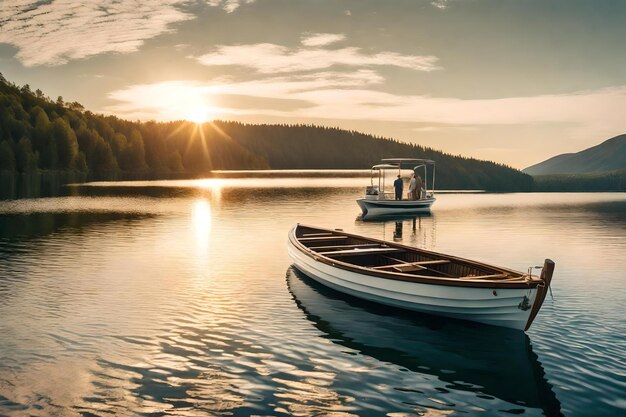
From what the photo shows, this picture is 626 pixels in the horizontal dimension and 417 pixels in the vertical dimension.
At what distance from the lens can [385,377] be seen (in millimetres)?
15516

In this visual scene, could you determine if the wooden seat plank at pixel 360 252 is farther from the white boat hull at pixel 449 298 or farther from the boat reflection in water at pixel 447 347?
the boat reflection in water at pixel 447 347

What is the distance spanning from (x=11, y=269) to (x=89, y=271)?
4.37m

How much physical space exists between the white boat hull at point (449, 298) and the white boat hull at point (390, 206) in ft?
148

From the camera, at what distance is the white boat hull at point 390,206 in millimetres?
68938

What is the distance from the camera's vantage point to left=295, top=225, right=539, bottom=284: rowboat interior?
829 inches

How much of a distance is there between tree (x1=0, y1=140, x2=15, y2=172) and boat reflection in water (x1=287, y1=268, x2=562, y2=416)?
506 ft

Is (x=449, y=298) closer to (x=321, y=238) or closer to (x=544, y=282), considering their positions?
(x=544, y=282)

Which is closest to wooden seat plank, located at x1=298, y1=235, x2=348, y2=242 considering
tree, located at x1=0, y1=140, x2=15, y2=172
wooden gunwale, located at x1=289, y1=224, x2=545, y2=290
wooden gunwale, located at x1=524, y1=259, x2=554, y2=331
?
wooden gunwale, located at x1=289, y1=224, x2=545, y2=290

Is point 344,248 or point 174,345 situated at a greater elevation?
point 344,248

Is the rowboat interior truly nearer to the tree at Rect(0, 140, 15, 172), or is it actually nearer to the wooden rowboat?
the wooden rowboat

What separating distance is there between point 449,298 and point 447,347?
85.0 inches

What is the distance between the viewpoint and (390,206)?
69375 mm

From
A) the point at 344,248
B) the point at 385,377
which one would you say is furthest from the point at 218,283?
the point at 385,377

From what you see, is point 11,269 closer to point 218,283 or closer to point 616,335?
point 218,283
